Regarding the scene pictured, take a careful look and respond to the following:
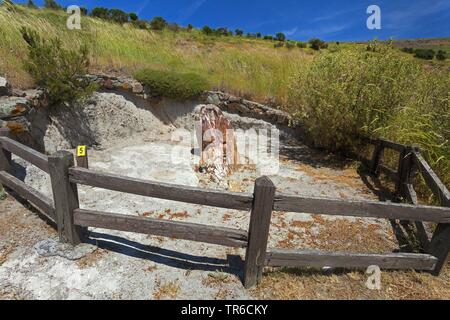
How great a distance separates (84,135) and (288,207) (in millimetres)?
6380

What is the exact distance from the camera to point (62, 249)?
2.90 meters

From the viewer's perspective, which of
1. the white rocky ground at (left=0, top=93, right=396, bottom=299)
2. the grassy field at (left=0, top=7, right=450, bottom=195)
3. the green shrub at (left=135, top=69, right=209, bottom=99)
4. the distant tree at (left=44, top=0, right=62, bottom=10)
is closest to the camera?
the white rocky ground at (left=0, top=93, right=396, bottom=299)

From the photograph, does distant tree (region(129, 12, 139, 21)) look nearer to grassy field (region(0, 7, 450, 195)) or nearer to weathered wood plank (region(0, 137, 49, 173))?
grassy field (region(0, 7, 450, 195))

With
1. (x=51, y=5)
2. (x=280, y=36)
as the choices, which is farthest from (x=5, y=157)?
(x=280, y=36)

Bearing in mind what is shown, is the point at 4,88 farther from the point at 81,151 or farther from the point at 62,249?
the point at 62,249

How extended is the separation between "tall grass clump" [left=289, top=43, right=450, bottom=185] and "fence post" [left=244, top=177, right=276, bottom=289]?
13.2 feet

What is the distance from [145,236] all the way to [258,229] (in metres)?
1.74

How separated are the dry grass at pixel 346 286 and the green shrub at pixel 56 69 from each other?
6.25 meters

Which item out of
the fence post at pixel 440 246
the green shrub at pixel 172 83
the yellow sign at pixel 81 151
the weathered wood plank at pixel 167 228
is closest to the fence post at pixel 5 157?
the yellow sign at pixel 81 151

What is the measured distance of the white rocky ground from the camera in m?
2.53

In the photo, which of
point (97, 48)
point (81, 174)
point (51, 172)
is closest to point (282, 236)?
point (81, 174)

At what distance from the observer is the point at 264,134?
28.3 ft

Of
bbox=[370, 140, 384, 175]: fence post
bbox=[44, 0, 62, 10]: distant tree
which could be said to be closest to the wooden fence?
bbox=[370, 140, 384, 175]: fence post

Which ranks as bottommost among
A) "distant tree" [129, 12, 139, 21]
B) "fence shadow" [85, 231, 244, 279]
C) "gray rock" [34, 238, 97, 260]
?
"fence shadow" [85, 231, 244, 279]
